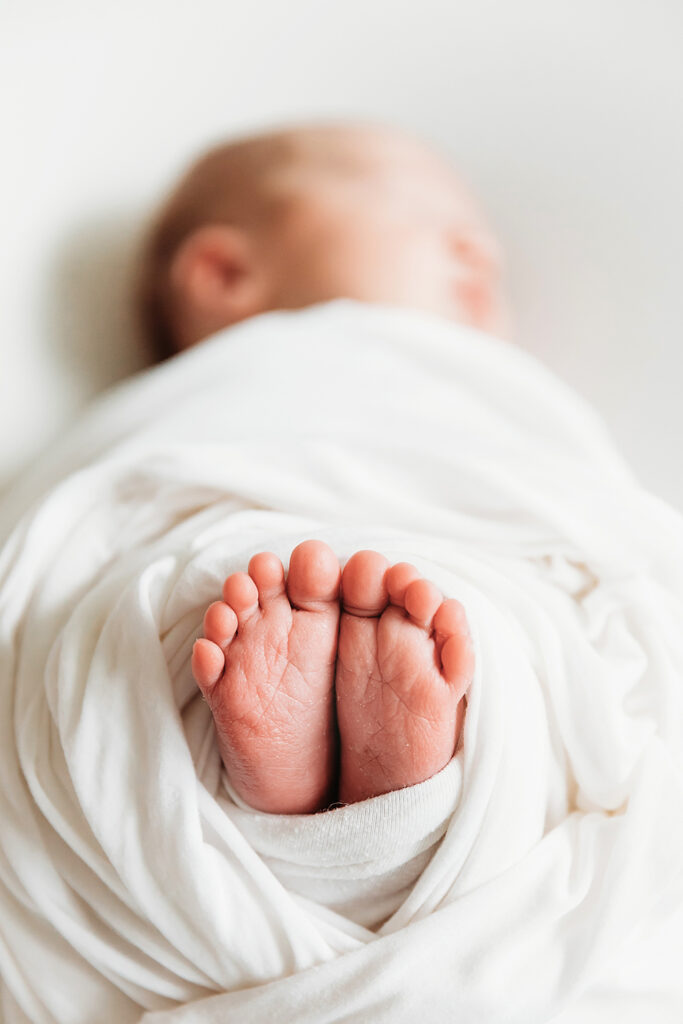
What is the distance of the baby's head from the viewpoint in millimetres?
1085

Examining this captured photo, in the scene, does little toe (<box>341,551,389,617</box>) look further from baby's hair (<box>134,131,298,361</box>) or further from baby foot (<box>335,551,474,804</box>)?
baby's hair (<box>134,131,298,361</box>)

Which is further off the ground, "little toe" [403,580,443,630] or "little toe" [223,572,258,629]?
"little toe" [403,580,443,630]

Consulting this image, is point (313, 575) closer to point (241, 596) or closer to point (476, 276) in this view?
point (241, 596)

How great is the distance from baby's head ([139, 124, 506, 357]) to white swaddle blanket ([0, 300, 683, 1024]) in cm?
31

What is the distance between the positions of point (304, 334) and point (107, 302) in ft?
1.33

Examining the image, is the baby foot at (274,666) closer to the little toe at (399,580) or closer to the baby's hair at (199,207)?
the little toe at (399,580)

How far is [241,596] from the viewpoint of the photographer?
0.60 metres

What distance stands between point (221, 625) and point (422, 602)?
13cm

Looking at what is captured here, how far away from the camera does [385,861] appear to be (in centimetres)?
63

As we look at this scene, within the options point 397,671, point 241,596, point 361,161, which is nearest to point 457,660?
point 397,671

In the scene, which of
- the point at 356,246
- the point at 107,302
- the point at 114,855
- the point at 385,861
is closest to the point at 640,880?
the point at 385,861

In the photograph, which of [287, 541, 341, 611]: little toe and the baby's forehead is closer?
[287, 541, 341, 611]: little toe

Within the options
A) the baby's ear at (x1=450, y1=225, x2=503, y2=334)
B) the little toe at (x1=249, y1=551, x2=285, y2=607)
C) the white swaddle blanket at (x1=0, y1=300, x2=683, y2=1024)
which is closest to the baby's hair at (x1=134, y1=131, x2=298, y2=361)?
the baby's ear at (x1=450, y1=225, x2=503, y2=334)

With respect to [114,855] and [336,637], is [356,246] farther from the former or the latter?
[114,855]
